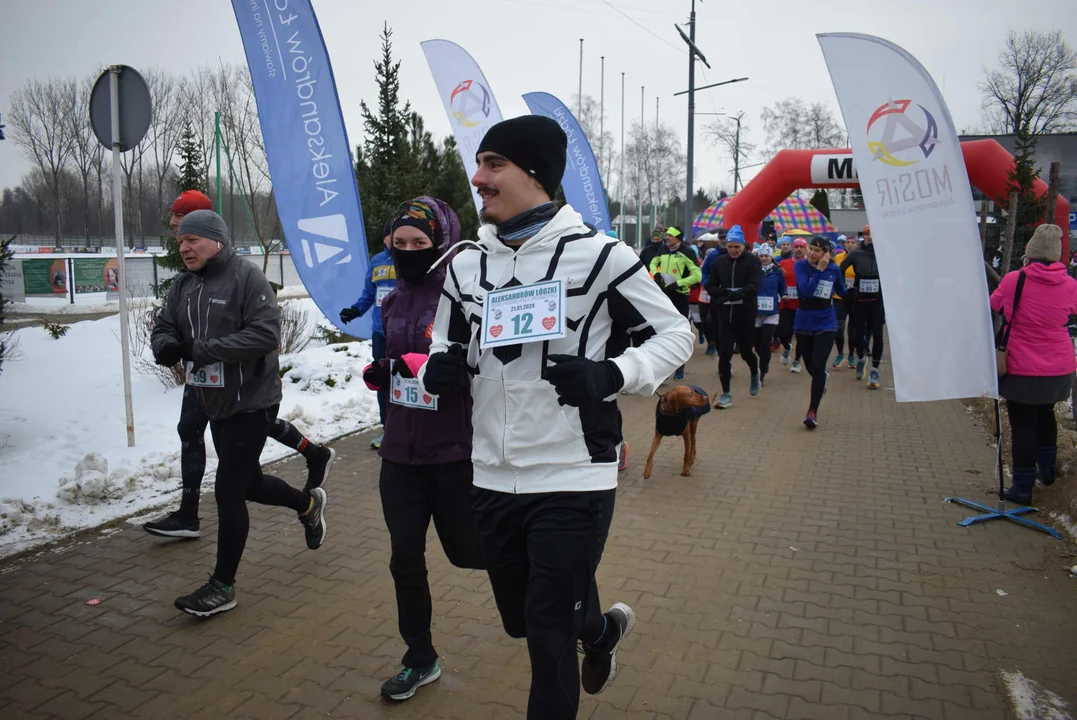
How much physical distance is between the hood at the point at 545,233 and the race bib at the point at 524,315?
14cm

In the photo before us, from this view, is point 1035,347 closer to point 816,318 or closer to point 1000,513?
point 1000,513

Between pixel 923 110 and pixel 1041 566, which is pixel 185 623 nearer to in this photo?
pixel 1041 566

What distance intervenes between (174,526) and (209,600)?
1189 mm

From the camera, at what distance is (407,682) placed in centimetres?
315

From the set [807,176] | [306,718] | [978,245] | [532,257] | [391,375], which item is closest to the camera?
[532,257]

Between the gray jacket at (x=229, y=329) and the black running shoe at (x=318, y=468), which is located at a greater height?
the gray jacket at (x=229, y=329)

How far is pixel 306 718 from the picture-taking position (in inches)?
119

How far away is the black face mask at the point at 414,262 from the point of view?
10.9 feet

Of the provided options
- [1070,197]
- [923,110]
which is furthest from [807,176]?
[1070,197]

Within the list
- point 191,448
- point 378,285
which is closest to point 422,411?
point 191,448

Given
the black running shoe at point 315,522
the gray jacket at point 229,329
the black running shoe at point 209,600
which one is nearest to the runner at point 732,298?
the black running shoe at point 315,522

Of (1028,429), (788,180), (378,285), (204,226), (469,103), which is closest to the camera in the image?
(204,226)

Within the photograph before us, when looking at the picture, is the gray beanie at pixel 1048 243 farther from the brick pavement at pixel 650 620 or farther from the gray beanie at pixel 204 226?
the gray beanie at pixel 204 226

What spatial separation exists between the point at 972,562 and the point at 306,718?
3.94 m
